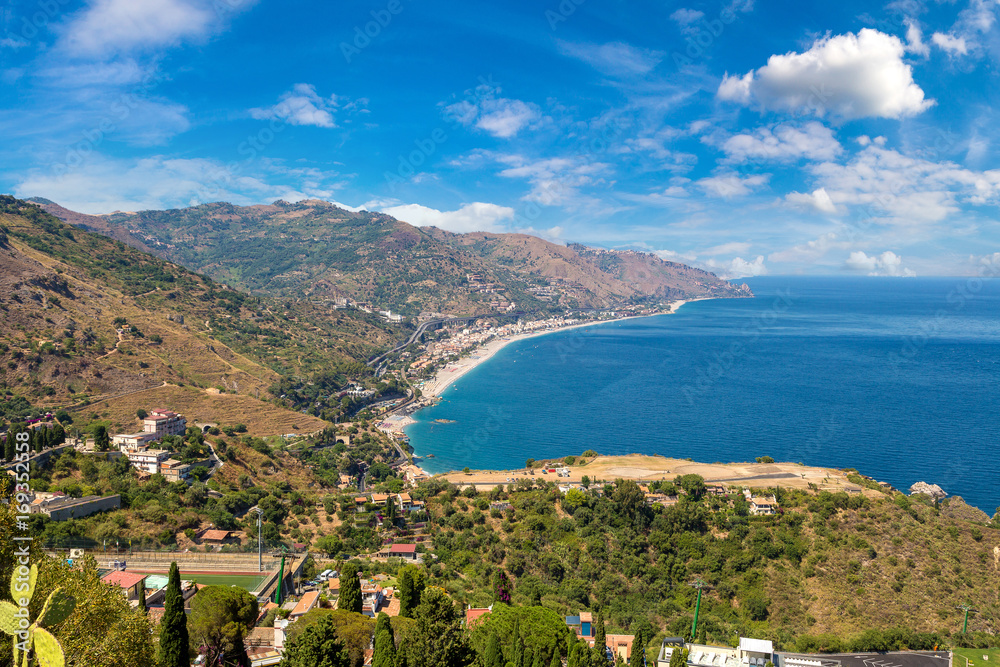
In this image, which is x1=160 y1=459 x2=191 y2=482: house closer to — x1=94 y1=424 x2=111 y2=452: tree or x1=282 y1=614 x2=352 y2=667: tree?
x1=94 y1=424 x2=111 y2=452: tree

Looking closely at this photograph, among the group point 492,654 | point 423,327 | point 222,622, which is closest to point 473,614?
point 492,654

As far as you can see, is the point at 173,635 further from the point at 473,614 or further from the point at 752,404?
the point at 752,404

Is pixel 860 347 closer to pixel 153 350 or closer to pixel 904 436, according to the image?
pixel 904 436

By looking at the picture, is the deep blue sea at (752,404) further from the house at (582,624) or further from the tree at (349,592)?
the tree at (349,592)

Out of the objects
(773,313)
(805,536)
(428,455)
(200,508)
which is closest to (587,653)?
(805,536)

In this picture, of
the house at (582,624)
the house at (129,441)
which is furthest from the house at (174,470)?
the house at (582,624)
